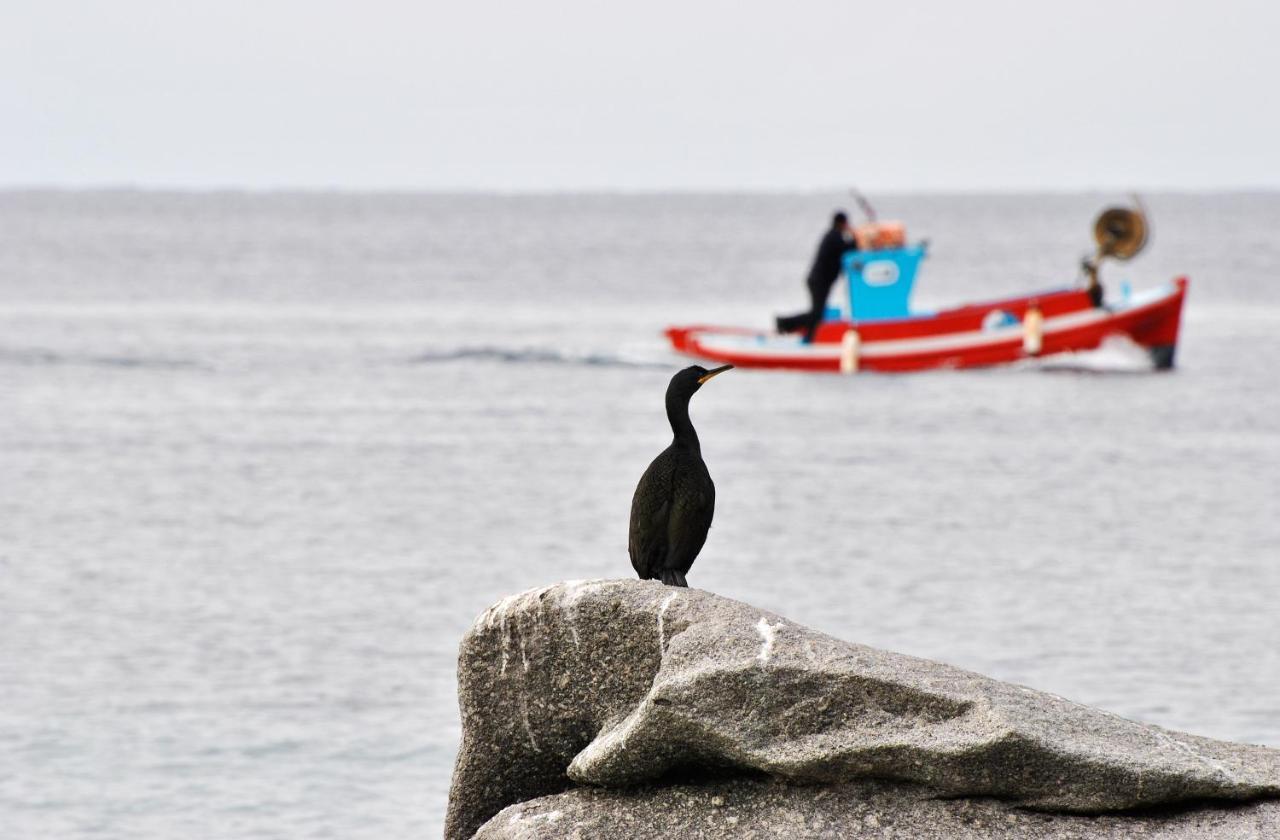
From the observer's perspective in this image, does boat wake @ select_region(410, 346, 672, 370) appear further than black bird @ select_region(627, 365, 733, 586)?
Yes

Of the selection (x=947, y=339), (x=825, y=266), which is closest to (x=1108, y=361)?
(x=947, y=339)

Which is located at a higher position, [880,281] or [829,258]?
[829,258]

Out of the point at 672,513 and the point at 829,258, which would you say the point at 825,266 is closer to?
the point at 829,258

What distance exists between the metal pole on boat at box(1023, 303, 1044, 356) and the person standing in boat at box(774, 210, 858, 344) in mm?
3404

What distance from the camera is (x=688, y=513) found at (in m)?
6.54

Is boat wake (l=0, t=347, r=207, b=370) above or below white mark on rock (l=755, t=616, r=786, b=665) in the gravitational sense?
below

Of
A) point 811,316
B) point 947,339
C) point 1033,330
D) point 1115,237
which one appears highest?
point 1115,237

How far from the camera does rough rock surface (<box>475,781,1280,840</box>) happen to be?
18.5ft

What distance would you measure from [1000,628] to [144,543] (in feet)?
28.0

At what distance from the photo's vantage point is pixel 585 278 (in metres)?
76.5

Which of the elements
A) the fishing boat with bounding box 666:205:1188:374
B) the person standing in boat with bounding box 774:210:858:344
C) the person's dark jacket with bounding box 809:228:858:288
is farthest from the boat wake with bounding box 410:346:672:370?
the person's dark jacket with bounding box 809:228:858:288

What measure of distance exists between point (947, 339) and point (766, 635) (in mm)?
25417

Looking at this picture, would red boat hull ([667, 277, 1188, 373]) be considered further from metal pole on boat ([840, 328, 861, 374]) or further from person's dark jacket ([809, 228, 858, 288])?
person's dark jacket ([809, 228, 858, 288])

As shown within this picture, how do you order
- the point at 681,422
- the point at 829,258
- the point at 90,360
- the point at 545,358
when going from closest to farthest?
the point at 681,422 < the point at 829,258 < the point at 90,360 < the point at 545,358
